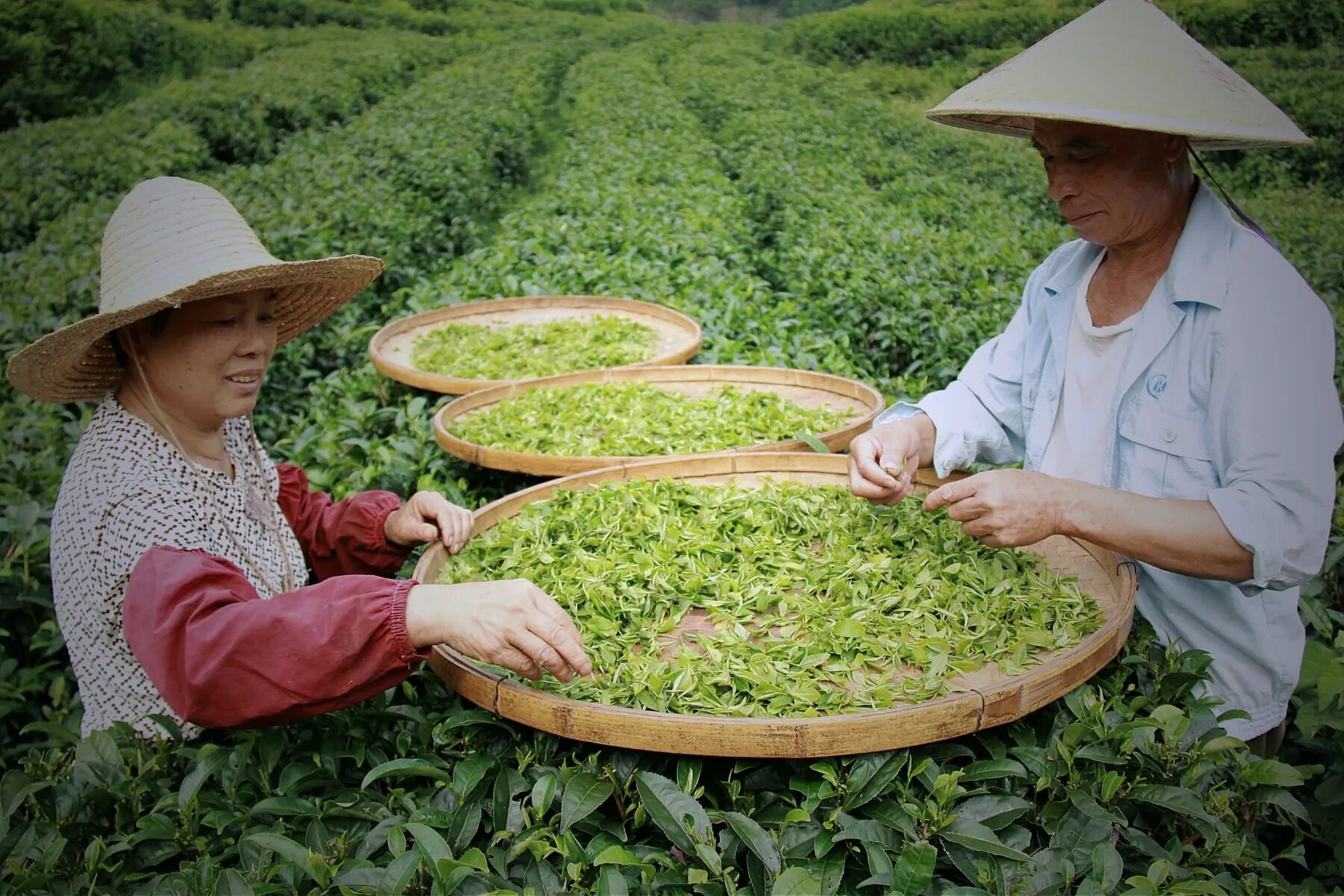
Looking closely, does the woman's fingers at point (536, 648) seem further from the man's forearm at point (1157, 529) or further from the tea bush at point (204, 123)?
the tea bush at point (204, 123)

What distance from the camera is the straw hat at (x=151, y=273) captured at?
1.55 m

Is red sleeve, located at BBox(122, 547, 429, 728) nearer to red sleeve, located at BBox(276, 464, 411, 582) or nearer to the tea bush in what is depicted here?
red sleeve, located at BBox(276, 464, 411, 582)

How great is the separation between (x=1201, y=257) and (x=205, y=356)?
1.72 metres

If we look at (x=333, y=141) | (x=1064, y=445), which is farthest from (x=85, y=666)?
(x=333, y=141)

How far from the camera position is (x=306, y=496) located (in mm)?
2180

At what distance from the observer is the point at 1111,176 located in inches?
63.4

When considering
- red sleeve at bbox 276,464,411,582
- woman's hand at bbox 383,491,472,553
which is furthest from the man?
red sleeve at bbox 276,464,411,582

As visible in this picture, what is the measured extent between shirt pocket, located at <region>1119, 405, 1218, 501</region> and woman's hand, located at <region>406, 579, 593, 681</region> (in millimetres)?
1059

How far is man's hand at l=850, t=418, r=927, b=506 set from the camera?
1835 millimetres

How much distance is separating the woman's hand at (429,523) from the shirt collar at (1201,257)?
4.56 feet

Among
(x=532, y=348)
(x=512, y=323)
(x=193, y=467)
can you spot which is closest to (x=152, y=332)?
(x=193, y=467)

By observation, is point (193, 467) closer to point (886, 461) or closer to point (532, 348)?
point (886, 461)

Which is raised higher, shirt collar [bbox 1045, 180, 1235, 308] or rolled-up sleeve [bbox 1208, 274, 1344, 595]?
shirt collar [bbox 1045, 180, 1235, 308]

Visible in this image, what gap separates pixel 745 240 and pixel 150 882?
496 cm
